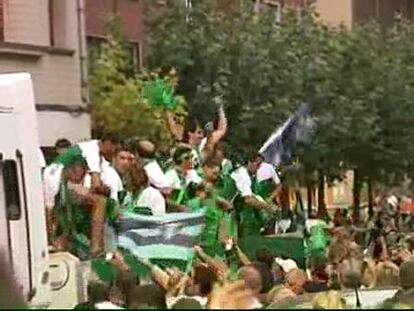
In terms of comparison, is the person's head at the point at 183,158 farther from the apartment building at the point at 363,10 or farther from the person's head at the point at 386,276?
the apartment building at the point at 363,10

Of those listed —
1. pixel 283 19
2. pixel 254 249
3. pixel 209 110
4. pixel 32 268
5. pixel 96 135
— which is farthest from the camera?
pixel 283 19

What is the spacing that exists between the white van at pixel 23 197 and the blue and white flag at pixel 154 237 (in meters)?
1.87

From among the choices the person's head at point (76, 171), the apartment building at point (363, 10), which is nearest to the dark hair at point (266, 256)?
the person's head at point (76, 171)

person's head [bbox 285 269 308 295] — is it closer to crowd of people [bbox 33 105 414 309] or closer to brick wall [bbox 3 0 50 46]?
crowd of people [bbox 33 105 414 309]

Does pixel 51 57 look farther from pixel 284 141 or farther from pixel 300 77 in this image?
pixel 284 141

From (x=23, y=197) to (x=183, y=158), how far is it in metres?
5.89

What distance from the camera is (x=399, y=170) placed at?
37.2 m

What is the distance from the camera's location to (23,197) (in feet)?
35.9

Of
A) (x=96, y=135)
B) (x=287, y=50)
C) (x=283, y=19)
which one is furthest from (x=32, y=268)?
(x=283, y=19)

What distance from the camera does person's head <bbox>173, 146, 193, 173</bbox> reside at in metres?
16.0

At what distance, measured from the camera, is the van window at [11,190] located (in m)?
10.8

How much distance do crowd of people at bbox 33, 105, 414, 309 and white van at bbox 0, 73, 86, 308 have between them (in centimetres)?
41

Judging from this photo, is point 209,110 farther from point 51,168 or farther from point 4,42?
point 51,168

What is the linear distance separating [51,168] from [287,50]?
723 inches
